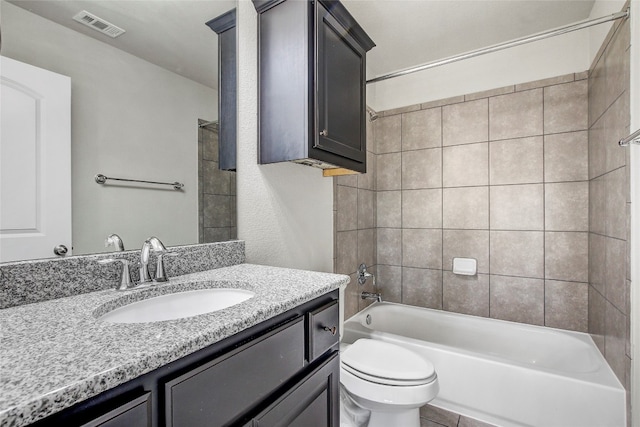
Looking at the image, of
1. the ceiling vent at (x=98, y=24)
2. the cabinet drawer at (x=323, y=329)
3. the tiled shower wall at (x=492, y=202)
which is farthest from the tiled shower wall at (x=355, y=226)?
the ceiling vent at (x=98, y=24)

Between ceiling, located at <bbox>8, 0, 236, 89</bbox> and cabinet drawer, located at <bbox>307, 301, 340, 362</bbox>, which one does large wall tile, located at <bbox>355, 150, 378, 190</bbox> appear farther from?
cabinet drawer, located at <bbox>307, 301, 340, 362</bbox>

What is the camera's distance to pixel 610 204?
1564 millimetres

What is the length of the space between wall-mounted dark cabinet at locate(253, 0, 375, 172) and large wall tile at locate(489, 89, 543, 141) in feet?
4.42

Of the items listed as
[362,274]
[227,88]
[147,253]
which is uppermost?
[227,88]

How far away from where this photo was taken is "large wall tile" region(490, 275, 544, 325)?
210 centimetres

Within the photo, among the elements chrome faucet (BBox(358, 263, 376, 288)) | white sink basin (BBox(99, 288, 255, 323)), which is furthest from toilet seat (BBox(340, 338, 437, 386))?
white sink basin (BBox(99, 288, 255, 323))

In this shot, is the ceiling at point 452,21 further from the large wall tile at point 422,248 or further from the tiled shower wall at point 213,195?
the large wall tile at point 422,248

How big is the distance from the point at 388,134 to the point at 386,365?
1887mm

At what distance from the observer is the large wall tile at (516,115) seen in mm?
2107

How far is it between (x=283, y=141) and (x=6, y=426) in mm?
1143

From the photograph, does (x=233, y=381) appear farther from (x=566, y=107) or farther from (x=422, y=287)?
(x=566, y=107)

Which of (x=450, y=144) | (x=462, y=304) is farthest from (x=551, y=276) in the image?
(x=450, y=144)

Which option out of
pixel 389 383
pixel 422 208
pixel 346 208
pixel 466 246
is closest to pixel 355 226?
pixel 346 208

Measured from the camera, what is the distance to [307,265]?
175 cm
